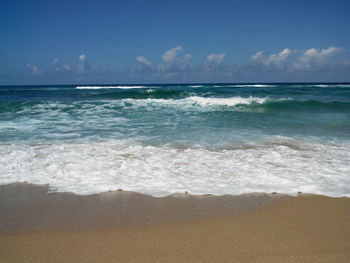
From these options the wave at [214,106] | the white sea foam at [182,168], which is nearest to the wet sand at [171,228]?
the white sea foam at [182,168]

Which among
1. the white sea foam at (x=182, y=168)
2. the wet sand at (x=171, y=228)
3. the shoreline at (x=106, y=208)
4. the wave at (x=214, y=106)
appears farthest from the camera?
the wave at (x=214, y=106)

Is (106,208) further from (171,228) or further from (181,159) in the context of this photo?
(181,159)

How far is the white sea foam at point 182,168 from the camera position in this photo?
13.1 ft

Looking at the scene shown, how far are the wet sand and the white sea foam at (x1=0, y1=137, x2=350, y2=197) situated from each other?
0.33m

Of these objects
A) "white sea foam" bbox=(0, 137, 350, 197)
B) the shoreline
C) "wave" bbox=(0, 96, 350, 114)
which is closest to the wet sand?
the shoreline

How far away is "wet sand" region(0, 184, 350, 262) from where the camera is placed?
239 cm

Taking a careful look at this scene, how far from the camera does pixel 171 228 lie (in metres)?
2.86

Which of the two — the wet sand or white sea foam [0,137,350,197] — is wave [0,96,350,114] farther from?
the wet sand

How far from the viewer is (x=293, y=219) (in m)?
3.03

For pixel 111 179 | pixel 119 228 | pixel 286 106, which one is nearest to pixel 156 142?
pixel 111 179

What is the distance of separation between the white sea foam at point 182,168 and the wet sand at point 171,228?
33 cm

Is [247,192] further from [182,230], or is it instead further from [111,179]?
[111,179]

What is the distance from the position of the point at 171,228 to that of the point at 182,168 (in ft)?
6.37

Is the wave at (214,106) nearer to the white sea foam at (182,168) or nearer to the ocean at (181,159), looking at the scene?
the ocean at (181,159)
